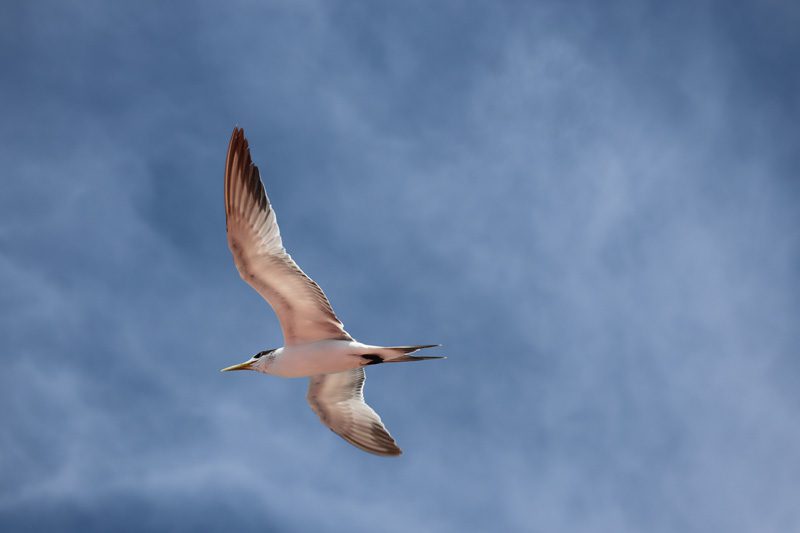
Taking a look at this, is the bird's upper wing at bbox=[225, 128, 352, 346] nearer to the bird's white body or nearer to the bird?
the bird

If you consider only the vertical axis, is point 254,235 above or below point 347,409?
above

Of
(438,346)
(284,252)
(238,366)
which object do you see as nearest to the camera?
(438,346)

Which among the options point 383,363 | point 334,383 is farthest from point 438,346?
point 334,383

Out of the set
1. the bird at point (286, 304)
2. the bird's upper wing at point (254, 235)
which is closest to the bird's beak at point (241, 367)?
the bird at point (286, 304)

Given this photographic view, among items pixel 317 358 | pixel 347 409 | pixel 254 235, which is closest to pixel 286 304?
pixel 317 358

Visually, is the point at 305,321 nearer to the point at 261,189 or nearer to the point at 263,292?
the point at 263,292

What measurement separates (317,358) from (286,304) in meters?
1.28

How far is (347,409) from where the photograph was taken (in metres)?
20.0

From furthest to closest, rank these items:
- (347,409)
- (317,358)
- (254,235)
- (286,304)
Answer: (347,409), (317,358), (286,304), (254,235)

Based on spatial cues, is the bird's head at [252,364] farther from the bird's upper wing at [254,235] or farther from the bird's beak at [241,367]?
the bird's upper wing at [254,235]

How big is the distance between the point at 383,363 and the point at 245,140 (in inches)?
202

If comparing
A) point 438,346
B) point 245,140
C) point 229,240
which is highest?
point 245,140

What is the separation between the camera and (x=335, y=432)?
20078 mm

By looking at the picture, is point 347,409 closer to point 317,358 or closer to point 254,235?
point 317,358
